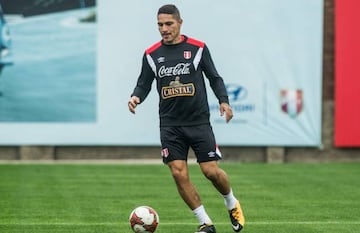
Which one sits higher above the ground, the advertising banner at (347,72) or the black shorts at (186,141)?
the black shorts at (186,141)

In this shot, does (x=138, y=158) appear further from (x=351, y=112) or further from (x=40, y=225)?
(x=40, y=225)

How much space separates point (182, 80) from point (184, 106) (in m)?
0.23

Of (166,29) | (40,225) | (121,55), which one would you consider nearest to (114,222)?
(40,225)

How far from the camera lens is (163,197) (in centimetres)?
1298

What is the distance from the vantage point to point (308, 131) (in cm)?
2009

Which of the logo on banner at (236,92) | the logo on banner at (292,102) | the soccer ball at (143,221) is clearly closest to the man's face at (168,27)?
the soccer ball at (143,221)

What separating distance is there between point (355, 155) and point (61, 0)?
6.35 m

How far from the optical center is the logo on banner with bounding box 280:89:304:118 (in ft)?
65.4

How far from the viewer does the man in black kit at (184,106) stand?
359 inches

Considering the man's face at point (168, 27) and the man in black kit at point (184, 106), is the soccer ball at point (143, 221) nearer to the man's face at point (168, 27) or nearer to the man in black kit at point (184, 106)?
the man in black kit at point (184, 106)

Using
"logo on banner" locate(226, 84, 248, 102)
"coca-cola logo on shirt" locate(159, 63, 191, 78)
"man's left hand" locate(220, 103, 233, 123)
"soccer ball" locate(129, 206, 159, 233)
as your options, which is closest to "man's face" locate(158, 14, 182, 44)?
"coca-cola logo on shirt" locate(159, 63, 191, 78)

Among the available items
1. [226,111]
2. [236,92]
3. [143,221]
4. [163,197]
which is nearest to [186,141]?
[226,111]

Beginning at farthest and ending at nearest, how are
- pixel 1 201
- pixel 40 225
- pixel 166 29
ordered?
1. pixel 1 201
2. pixel 40 225
3. pixel 166 29

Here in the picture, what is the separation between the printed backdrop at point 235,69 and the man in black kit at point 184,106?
10.2 meters
